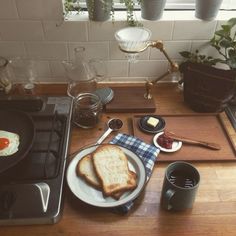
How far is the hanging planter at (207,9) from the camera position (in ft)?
3.45

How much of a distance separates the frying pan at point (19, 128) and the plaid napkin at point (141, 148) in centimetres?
26

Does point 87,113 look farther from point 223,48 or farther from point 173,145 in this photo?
point 223,48

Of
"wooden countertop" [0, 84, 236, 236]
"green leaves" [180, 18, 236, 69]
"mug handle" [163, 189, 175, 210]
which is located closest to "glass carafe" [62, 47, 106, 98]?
"green leaves" [180, 18, 236, 69]

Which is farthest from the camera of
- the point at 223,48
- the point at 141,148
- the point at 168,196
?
the point at 223,48

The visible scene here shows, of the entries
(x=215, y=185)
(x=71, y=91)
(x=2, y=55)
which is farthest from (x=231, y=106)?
(x=2, y=55)

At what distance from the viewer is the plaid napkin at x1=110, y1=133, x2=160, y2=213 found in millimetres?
912

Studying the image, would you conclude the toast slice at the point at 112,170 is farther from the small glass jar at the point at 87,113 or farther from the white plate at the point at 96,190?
the small glass jar at the point at 87,113

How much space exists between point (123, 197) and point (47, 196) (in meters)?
0.20

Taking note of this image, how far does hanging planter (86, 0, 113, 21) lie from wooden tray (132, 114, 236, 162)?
0.38m

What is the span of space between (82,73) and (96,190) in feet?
A: 1.70

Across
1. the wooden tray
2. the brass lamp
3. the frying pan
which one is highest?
the brass lamp

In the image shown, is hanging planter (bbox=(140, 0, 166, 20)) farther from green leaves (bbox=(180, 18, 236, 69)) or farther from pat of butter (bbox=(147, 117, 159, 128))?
pat of butter (bbox=(147, 117, 159, 128))

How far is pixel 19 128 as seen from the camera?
0.97 m

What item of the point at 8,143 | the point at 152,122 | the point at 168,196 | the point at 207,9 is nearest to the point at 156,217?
the point at 168,196
